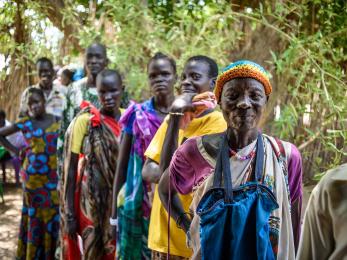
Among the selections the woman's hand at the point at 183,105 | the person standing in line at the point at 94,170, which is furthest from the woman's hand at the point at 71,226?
the woman's hand at the point at 183,105

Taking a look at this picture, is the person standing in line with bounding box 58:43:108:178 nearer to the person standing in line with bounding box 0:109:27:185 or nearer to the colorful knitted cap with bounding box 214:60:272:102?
the colorful knitted cap with bounding box 214:60:272:102

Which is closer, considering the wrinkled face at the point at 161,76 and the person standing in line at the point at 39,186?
the wrinkled face at the point at 161,76

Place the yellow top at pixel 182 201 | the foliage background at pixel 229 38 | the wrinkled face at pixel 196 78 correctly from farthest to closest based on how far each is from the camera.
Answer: the foliage background at pixel 229 38 → the wrinkled face at pixel 196 78 → the yellow top at pixel 182 201

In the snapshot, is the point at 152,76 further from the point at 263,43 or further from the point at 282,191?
the point at 263,43

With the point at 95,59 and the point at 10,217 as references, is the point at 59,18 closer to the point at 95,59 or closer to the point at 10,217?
the point at 95,59

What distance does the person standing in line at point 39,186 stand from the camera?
4.48 m

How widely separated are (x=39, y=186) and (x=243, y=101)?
10.4 ft

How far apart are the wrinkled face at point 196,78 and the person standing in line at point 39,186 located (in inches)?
93.8

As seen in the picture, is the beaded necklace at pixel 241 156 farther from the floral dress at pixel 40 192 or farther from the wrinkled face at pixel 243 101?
the floral dress at pixel 40 192

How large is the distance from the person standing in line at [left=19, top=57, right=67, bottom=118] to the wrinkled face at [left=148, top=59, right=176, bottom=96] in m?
2.25

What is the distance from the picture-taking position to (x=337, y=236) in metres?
1.20

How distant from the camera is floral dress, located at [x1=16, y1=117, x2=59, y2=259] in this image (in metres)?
4.48

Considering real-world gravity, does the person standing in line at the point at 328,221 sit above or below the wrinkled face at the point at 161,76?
below

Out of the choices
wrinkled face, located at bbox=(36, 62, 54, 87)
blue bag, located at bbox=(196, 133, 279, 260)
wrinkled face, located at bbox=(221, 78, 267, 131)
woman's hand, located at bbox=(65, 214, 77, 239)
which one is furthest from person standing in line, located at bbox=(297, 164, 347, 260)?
wrinkled face, located at bbox=(36, 62, 54, 87)
